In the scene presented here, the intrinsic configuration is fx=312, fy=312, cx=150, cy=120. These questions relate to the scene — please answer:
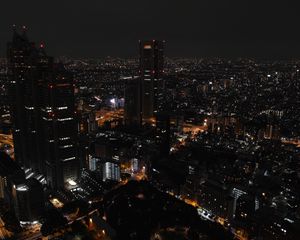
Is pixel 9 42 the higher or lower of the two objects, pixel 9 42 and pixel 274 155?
the higher

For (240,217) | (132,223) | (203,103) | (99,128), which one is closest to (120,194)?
(132,223)

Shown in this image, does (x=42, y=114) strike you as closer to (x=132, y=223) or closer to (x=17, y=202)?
(x=17, y=202)

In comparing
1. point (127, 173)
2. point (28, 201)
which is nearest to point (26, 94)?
point (28, 201)

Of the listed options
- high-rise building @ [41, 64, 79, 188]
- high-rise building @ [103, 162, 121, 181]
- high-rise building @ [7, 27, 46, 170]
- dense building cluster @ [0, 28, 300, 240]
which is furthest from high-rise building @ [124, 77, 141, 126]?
high-rise building @ [41, 64, 79, 188]

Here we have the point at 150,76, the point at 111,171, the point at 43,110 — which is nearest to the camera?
the point at 43,110

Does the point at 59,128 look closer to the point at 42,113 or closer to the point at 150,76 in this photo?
the point at 42,113

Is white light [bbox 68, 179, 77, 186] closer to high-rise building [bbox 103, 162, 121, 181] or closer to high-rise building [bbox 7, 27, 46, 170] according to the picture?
high-rise building [bbox 103, 162, 121, 181]
